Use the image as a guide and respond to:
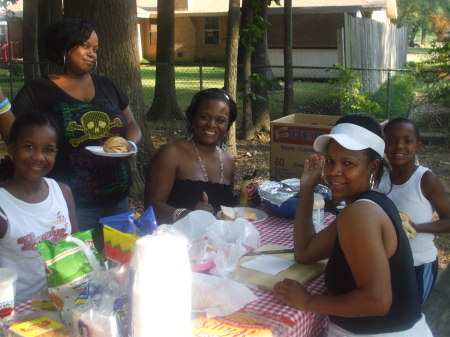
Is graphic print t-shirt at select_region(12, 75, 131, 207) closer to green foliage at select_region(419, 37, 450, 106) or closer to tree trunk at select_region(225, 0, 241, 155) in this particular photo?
tree trunk at select_region(225, 0, 241, 155)

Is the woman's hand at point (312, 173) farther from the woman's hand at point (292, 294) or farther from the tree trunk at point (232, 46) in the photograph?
the tree trunk at point (232, 46)

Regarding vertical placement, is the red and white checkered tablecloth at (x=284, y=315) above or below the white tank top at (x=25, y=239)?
below

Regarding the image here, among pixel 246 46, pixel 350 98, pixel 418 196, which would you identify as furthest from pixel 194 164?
pixel 350 98

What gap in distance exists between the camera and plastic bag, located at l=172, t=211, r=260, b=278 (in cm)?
210

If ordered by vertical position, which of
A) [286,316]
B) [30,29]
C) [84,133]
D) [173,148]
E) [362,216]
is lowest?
[286,316]

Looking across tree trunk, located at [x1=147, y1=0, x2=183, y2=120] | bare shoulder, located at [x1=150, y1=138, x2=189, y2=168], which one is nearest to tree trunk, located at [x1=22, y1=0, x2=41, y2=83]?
tree trunk, located at [x1=147, y1=0, x2=183, y2=120]

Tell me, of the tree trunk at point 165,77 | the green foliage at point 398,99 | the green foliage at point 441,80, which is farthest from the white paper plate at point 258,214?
the tree trunk at point 165,77

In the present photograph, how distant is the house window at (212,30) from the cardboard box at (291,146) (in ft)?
87.6

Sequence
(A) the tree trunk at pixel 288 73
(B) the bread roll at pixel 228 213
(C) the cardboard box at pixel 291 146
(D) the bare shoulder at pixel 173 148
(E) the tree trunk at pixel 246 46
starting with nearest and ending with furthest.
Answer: (B) the bread roll at pixel 228 213
(D) the bare shoulder at pixel 173 148
(C) the cardboard box at pixel 291 146
(E) the tree trunk at pixel 246 46
(A) the tree trunk at pixel 288 73

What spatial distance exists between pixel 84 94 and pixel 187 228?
3.95 ft

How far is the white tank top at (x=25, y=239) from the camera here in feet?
7.07

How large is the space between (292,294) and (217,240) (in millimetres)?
437

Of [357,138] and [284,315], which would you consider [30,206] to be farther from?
[357,138]

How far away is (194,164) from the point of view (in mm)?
3135
